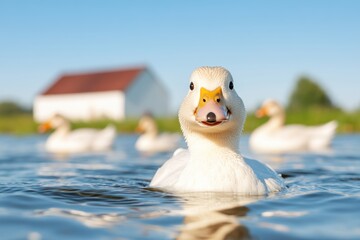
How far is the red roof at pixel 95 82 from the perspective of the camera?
52.7m

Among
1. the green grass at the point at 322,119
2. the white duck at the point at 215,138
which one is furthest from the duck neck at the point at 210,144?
the green grass at the point at 322,119

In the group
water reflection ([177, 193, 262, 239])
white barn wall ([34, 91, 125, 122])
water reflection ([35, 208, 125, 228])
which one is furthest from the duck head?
white barn wall ([34, 91, 125, 122])

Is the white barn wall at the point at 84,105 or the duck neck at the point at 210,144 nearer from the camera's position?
the duck neck at the point at 210,144

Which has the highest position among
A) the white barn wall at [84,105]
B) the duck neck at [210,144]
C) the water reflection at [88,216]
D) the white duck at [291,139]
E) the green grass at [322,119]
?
the white barn wall at [84,105]

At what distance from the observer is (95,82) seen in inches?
2169

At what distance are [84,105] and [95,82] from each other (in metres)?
2.67

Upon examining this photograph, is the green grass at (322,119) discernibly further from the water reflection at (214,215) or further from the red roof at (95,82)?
the red roof at (95,82)

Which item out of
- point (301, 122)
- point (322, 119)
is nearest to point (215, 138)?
point (322, 119)

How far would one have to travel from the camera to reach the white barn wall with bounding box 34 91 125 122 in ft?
168

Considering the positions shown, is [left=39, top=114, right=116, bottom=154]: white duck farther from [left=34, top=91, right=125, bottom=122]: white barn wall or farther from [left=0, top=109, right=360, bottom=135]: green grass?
[left=34, top=91, right=125, bottom=122]: white barn wall

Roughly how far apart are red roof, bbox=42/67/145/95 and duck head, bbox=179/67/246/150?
46.1 metres

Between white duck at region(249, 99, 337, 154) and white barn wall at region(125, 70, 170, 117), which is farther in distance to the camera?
white barn wall at region(125, 70, 170, 117)

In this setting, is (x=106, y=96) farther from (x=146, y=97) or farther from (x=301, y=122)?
(x=301, y=122)

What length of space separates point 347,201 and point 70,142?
45.7ft
